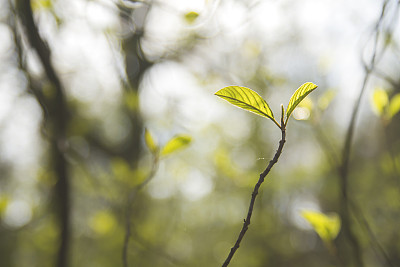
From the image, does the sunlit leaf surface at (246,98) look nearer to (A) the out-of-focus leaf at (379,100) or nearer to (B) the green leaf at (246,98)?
(B) the green leaf at (246,98)

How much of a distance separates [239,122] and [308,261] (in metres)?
2.47

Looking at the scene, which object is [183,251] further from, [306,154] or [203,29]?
[203,29]

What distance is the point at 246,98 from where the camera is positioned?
54 cm

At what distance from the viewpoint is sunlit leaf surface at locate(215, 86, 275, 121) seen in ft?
1.74

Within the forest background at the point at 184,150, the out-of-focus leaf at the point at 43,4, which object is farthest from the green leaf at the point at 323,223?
the out-of-focus leaf at the point at 43,4

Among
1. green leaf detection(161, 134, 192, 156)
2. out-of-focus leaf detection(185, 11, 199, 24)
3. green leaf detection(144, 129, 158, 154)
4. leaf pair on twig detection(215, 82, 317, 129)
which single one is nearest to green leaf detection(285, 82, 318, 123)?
leaf pair on twig detection(215, 82, 317, 129)

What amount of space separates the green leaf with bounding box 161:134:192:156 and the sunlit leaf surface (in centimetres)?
38

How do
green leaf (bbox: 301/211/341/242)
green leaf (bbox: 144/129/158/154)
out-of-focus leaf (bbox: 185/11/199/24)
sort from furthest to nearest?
out-of-focus leaf (bbox: 185/11/199/24)
green leaf (bbox: 144/129/158/154)
green leaf (bbox: 301/211/341/242)

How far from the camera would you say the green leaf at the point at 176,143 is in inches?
35.7

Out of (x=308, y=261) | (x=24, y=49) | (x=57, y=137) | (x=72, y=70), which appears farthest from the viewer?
(x=308, y=261)

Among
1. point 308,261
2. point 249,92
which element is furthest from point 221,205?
point 249,92

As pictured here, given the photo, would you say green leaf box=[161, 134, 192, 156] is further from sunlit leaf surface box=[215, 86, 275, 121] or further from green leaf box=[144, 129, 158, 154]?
sunlit leaf surface box=[215, 86, 275, 121]

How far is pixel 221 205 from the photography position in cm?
398

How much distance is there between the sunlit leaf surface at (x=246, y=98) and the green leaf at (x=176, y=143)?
0.38 metres
